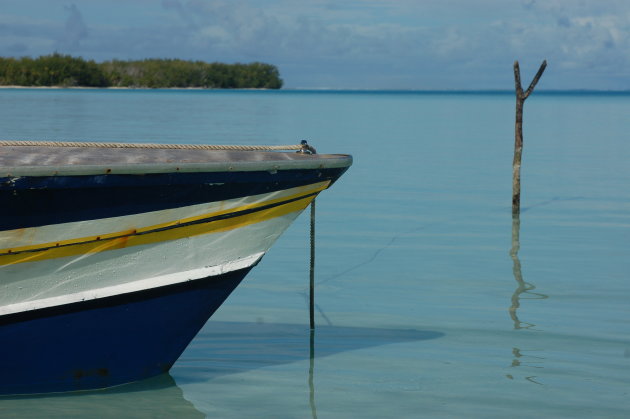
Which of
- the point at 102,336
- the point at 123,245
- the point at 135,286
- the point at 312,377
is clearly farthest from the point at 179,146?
the point at 312,377

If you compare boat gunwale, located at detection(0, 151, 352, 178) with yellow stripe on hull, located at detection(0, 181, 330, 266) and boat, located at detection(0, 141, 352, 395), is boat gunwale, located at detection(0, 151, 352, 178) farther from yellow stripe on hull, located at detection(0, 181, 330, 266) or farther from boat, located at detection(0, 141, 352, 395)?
yellow stripe on hull, located at detection(0, 181, 330, 266)

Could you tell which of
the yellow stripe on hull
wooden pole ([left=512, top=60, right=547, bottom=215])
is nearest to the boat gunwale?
the yellow stripe on hull

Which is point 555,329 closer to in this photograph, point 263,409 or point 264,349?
point 264,349

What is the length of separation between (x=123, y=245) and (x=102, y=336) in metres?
0.70

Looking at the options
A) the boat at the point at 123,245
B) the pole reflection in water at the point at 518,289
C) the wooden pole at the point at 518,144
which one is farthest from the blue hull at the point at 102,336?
the wooden pole at the point at 518,144

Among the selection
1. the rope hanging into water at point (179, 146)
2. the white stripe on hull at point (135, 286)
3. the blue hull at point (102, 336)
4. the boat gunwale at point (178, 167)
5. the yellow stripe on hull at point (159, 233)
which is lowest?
the blue hull at point (102, 336)

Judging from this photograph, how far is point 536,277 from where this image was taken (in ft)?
37.7

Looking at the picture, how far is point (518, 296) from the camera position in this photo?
10.4m

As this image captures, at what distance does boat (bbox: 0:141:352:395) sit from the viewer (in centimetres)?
570

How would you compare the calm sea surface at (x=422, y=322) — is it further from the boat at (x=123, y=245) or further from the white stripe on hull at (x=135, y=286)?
the white stripe on hull at (x=135, y=286)

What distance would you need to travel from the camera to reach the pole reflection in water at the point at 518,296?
7.74 metres

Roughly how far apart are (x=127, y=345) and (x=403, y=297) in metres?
4.48

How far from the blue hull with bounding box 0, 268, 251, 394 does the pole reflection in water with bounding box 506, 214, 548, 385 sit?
2632mm

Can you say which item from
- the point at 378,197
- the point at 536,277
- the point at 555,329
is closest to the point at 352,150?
the point at 378,197
